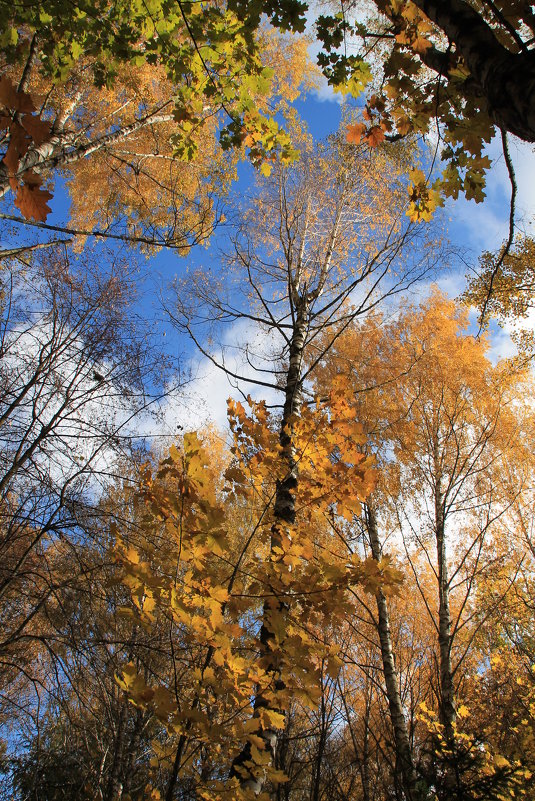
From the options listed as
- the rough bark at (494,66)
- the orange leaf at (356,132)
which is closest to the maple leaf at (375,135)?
the orange leaf at (356,132)

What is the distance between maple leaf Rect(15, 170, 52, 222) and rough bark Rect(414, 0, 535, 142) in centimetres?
133

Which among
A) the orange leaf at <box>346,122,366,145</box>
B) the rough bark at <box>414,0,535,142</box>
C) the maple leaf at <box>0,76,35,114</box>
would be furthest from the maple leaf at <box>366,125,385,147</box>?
the maple leaf at <box>0,76,35,114</box>

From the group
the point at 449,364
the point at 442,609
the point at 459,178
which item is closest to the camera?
the point at 459,178

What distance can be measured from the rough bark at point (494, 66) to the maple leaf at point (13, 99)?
50.1 inches

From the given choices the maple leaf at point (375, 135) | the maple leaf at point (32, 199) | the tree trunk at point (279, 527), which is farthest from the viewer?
the maple leaf at point (375, 135)

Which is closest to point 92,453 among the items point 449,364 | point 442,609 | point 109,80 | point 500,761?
point 109,80

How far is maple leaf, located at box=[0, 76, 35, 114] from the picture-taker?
1040mm

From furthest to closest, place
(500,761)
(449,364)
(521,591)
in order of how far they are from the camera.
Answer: (521,591), (449,364), (500,761)

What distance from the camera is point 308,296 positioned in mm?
4465

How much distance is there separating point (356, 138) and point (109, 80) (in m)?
2.01

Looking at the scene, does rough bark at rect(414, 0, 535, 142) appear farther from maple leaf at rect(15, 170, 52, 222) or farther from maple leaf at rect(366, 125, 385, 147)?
maple leaf at rect(15, 170, 52, 222)

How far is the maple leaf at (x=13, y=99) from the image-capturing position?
41.0 inches

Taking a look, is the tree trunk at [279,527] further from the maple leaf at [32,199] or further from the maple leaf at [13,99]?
the maple leaf at [13,99]

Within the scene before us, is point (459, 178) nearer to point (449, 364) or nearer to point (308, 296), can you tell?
point (308, 296)
